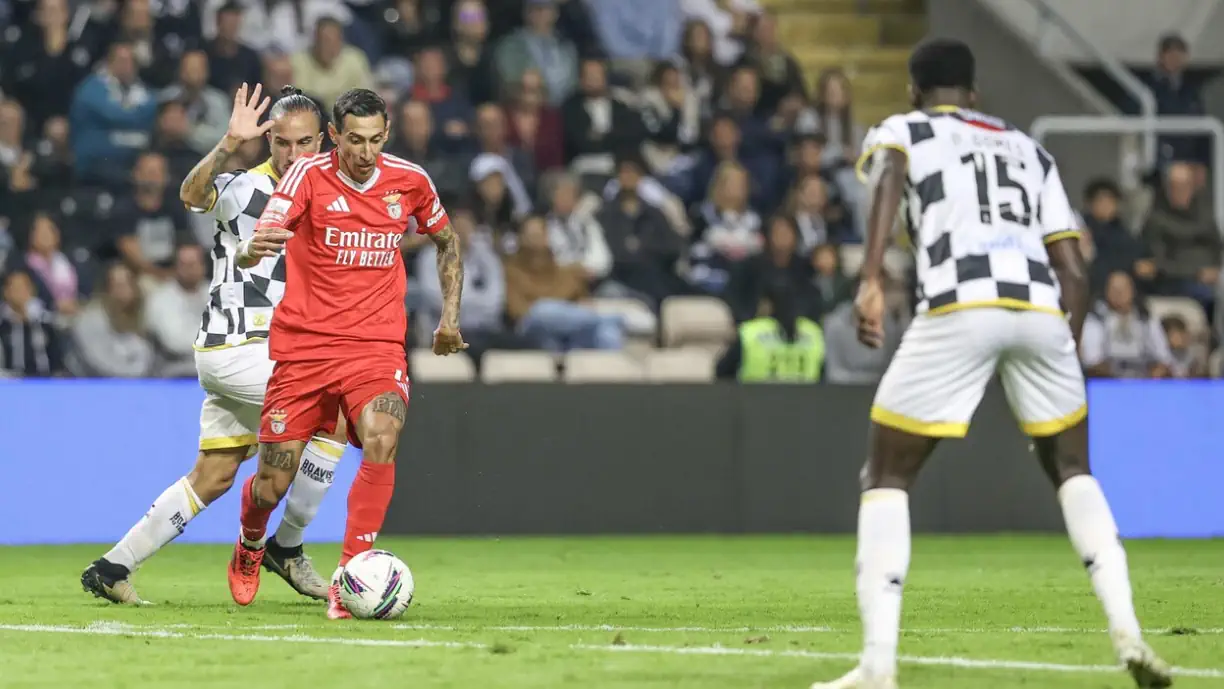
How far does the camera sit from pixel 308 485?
8.52 meters

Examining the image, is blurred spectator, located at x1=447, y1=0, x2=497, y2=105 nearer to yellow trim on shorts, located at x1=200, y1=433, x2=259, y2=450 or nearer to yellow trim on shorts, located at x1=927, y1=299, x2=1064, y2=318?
yellow trim on shorts, located at x1=200, y1=433, x2=259, y2=450

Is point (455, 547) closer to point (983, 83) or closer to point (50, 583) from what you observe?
point (50, 583)

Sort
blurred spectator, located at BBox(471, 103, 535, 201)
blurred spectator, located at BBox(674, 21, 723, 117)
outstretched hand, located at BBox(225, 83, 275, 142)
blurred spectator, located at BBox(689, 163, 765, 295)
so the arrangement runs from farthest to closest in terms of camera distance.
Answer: blurred spectator, located at BBox(674, 21, 723, 117)
blurred spectator, located at BBox(471, 103, 535, 201)
blurred spectator, located at BBox(689, 163, 765, 295)
outstretched hand, located at BBox(225, 83, 275, 142)

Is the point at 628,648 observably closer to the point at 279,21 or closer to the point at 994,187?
the point at 994,187

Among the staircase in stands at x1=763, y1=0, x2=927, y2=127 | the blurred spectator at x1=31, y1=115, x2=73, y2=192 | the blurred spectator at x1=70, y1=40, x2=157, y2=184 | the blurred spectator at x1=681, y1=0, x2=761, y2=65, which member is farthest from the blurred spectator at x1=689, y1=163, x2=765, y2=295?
the blurred spectator at x1=31, y1=115, x2=73, y2=192

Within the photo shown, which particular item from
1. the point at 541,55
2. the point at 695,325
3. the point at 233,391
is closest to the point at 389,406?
the point at 233,391

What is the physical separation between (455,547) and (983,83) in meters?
8.72

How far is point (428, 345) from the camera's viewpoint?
1495 centimetres

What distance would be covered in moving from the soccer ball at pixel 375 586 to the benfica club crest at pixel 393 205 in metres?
1.36

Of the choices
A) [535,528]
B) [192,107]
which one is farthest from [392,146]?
[535,528]

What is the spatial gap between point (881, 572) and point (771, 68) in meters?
12.9

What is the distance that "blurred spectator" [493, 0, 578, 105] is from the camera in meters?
17.3

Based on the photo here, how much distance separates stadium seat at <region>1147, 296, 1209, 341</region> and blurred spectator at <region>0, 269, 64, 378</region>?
333 inches

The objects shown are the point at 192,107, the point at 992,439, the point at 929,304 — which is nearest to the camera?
the point at 929,304
